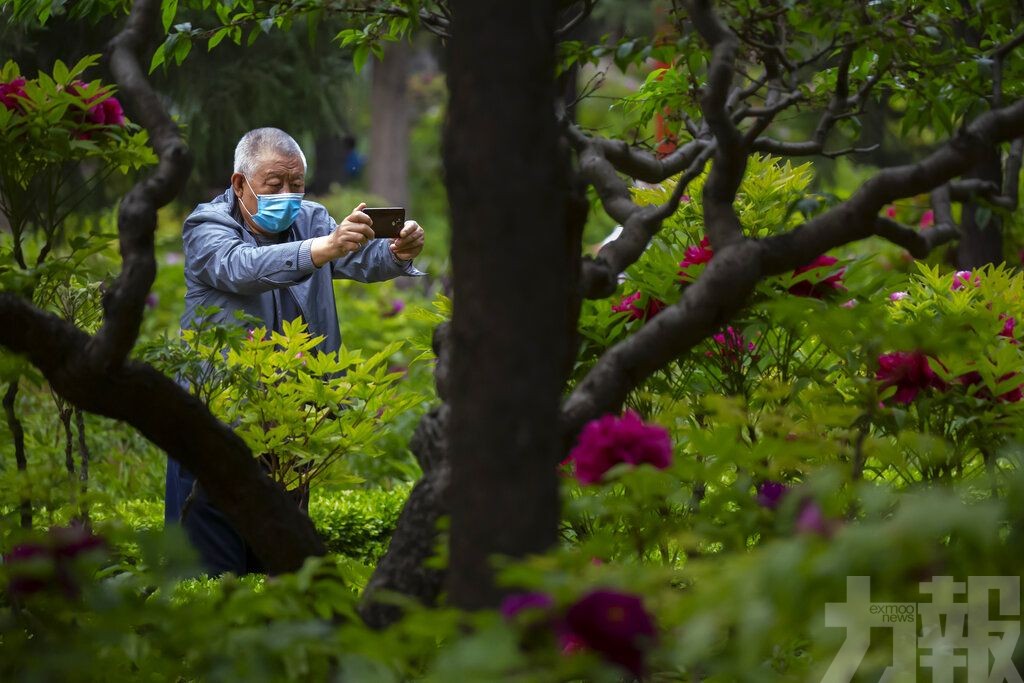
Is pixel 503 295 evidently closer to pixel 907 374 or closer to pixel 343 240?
pixel 907 374

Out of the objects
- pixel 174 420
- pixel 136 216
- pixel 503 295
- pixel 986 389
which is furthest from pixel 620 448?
pixel 986 389

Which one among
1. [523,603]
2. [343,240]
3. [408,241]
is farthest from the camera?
[408,241]

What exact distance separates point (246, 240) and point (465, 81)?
2568 mm

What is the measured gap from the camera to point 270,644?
1944mm

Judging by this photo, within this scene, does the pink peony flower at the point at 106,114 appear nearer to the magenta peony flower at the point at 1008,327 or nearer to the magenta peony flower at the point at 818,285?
the magenta peony flower at the point at 818,285

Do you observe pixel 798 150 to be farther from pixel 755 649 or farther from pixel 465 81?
pixel 755 649

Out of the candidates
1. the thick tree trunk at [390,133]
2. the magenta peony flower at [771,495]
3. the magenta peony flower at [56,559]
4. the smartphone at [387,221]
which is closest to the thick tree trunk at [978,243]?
the smartphone at [387,221]

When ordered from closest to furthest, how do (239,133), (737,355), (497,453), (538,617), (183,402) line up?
1. (538,617)
2. (497,453)
3. (183,402)
4. (737,355)
5. (239,133)

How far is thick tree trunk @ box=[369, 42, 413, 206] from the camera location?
1769 centimetres

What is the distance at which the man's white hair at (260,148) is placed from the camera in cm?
455

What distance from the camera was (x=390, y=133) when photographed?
58.5 ft

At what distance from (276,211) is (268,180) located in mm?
143

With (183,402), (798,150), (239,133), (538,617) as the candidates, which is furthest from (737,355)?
(239,133)

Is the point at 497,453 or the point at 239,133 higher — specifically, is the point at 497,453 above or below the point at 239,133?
below
